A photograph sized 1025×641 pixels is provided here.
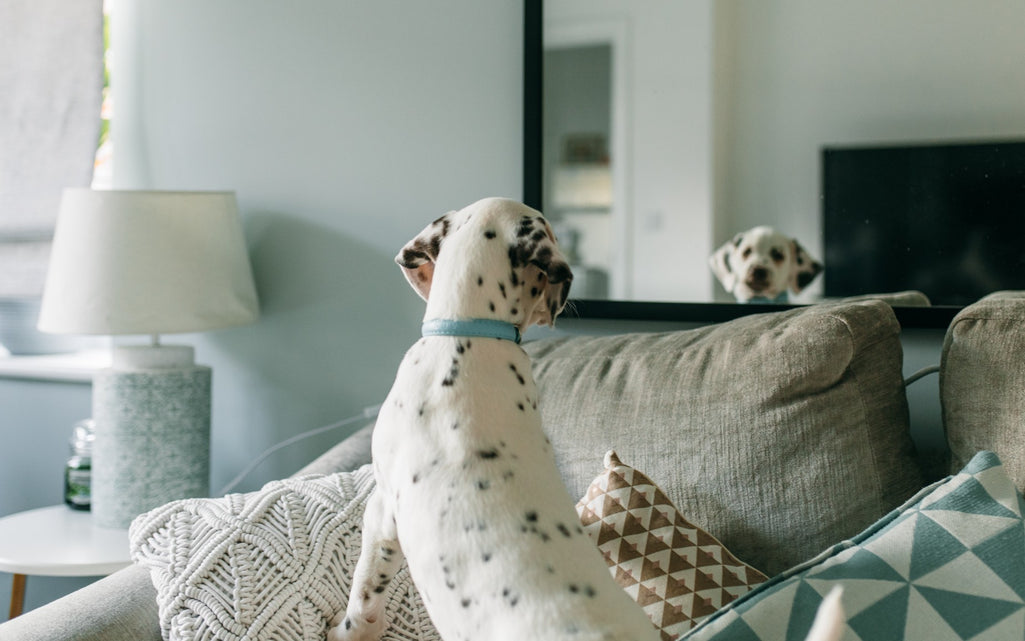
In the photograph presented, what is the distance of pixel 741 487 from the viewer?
4.13 ft

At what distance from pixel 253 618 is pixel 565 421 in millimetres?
562

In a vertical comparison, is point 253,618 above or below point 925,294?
below

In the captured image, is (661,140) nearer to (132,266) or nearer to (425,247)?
(425,247)

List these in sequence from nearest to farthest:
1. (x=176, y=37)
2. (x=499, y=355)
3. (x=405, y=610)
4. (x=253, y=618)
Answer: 1. (x=499, y=355)
2. (x=253, y=618)
3. (x=405, y=610)
4. (x=176, y=37)

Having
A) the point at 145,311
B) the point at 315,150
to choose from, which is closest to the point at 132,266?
the point at 145,311

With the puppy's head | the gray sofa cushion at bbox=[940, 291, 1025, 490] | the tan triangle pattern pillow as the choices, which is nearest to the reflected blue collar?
the gray sofa cushion at bbox=[940, 291, 1025, 490]

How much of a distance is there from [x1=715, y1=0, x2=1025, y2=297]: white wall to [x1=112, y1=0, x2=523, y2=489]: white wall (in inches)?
19.8

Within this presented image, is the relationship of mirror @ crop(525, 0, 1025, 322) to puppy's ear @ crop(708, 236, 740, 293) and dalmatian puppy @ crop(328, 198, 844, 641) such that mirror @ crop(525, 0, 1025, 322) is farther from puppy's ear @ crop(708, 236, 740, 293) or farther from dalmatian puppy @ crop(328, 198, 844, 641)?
dalmatian puppy @ crop(328, 198, 844, 641)

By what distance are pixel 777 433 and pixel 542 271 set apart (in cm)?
49

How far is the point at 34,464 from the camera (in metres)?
2.60

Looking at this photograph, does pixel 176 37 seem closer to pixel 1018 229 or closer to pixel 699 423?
pixel 699 423

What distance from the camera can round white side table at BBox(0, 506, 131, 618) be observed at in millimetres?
1727

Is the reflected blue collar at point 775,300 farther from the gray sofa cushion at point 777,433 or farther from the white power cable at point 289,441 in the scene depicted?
the white power cable at point 289,441

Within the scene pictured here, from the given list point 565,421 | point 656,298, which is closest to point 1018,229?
point 656,298
